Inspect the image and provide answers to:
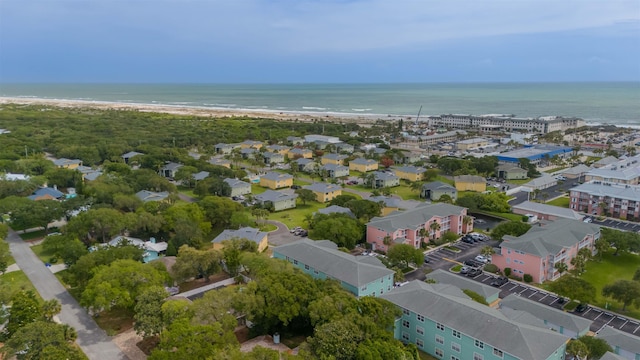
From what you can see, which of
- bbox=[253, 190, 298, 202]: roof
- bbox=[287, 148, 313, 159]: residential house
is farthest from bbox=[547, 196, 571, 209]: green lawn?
bbox=[287, 148, 313, 159]: residential house

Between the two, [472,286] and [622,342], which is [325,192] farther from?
[622,342]

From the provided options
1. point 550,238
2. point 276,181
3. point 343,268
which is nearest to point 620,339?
point 550,238

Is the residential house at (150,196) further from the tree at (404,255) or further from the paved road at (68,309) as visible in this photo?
the tree at (404,255)

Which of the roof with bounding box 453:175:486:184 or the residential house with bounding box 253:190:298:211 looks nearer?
the residential house with bounding box 253:190:298:211

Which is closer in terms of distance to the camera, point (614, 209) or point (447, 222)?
point (447, 222)

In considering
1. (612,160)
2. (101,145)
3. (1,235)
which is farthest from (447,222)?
(101,145)

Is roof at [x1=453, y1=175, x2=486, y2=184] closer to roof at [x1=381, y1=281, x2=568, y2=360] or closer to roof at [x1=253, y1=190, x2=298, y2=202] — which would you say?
roof at [x1=253, y1=190, x2=298, y2=202]

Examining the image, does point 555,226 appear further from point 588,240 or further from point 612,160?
point 612,160

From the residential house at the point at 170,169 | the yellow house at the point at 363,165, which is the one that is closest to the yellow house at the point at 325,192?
the yellow house at the point at 363,165
